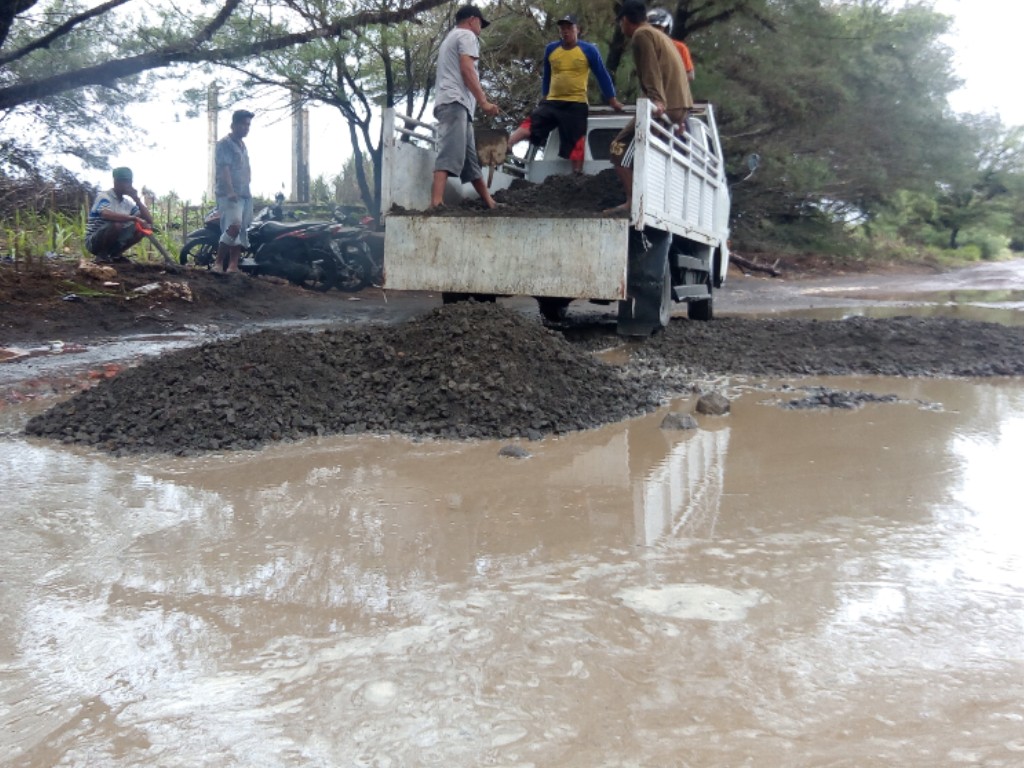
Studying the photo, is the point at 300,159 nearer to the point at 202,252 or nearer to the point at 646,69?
the point at 202,252

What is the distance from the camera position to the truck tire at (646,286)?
7.56 metres

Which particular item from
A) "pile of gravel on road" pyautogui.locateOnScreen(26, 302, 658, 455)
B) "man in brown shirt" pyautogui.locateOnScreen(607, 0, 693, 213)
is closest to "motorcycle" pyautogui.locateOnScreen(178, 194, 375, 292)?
"man in brown shirt" pyautogui.locateOnScreen(607, 0, 693, 213)

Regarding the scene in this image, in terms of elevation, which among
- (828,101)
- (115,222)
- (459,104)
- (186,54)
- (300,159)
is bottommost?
(115,222)

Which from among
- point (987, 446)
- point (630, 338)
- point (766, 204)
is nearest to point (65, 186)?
point (630, 338)

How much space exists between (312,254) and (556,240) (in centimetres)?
572

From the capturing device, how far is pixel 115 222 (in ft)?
33.0

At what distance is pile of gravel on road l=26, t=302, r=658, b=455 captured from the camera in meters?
4.61

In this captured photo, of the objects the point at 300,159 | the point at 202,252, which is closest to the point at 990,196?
the point at 300,159

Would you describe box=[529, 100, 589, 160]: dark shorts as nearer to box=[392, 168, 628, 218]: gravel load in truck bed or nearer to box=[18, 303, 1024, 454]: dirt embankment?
box=[392, 168, 628, 218]: gravel load in truck bed

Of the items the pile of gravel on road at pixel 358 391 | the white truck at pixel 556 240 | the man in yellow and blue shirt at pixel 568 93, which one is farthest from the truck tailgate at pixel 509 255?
the man in yellow and blue shirt at pixel 568 93

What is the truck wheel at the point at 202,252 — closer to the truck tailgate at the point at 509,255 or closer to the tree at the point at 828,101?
the truck tailgate at the point at 509,255

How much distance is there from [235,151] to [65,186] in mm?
4475

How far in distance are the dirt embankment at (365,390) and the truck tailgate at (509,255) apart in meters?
0.92

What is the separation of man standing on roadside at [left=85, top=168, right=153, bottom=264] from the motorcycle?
1.72 metres
